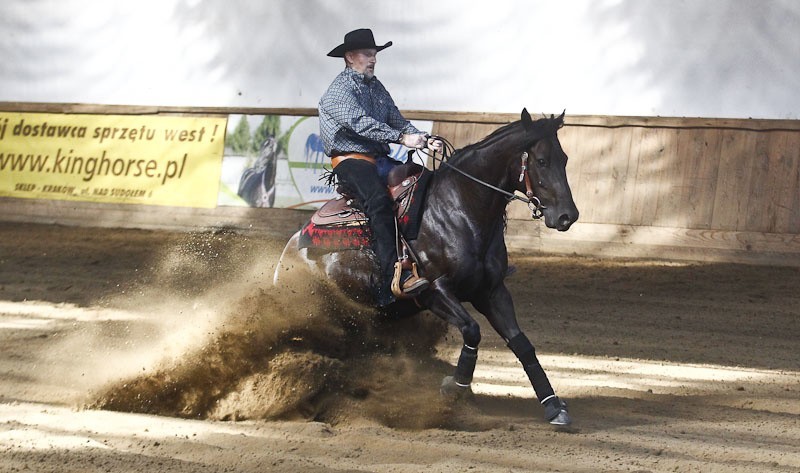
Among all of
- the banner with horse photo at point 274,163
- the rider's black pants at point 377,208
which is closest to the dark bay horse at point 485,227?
the rider's black pants at point 377,208

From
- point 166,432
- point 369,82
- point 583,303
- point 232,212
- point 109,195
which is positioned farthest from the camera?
point 109,195

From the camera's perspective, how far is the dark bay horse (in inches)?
228

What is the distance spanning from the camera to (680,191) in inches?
469

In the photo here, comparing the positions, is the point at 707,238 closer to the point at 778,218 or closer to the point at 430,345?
the point at 778,218

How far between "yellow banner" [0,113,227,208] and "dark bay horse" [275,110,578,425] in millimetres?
8601

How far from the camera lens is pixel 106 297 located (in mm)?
10172

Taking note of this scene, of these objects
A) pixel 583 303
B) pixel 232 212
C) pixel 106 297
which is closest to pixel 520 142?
pixel 583 303

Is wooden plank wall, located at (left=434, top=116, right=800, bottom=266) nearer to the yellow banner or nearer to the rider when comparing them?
the yellow banner

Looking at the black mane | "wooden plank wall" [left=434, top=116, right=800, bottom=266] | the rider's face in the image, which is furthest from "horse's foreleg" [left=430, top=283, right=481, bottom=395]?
"wooden plank wall" [left=434, top=116, right=800, bottom=266]

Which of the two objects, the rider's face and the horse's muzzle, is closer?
the horse's muzzle

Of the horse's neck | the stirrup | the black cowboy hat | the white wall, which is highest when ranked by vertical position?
the white wall

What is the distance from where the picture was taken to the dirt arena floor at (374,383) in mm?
4898

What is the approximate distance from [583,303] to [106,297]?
4.73 m

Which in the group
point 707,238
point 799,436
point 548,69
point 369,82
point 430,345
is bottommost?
point 799,436
